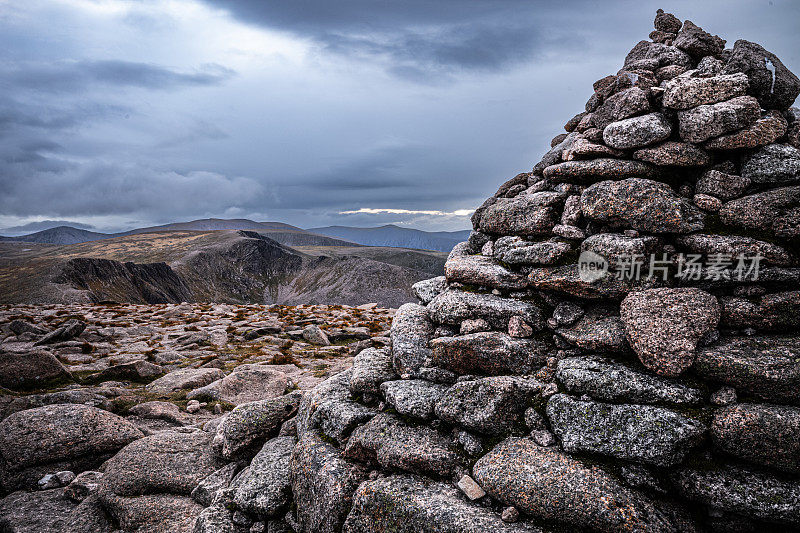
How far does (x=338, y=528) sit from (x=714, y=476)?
940 centimetres

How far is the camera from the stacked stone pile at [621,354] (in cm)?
783

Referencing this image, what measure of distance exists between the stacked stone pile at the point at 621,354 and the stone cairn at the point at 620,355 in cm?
5

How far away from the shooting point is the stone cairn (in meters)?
7.83

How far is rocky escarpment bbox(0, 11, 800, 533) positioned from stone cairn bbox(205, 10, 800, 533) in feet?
0.16

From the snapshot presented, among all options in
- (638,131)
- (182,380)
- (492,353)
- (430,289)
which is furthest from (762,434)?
(182,380)

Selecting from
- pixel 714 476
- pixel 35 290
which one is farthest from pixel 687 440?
pixel 35 290

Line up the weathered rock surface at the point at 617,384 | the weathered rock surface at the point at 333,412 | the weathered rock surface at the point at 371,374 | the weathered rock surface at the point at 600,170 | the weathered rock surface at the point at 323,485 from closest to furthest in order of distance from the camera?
the weathered rock surface at the point at 617,384 < the weathered rock surface at the point at 323,485 < the weathered rock surface at the point at 600,170 < the weathered rock surface at the point at 333,412 < the weathered rock surface at the point at 371,374

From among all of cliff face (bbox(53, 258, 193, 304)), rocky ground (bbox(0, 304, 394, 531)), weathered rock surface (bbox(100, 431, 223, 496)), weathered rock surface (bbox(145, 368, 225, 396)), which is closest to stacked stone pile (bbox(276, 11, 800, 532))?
weathered rock surface (bbox(100, 431, 223, 496))

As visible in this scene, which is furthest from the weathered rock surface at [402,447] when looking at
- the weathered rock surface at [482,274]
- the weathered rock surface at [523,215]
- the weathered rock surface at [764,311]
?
the weathered rock surface at [764,311]

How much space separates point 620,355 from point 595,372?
95 centimetres

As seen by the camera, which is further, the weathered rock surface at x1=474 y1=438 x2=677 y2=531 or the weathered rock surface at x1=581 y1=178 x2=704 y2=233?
the weathered rock surface at x1=581 y1=178 x2=704 y2=233

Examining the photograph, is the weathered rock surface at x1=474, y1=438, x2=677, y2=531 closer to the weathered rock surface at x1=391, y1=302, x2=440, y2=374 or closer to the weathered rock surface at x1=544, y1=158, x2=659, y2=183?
the weathered rock surface at x1=391, y1=302, x2=440, y2=374

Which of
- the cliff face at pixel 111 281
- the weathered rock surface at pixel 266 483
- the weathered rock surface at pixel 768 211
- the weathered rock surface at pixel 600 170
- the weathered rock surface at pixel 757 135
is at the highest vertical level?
the weathered rock surface at pixel 757 135

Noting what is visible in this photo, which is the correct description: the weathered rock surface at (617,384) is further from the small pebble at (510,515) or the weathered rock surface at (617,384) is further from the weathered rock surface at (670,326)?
the small pebble at (510,515)
